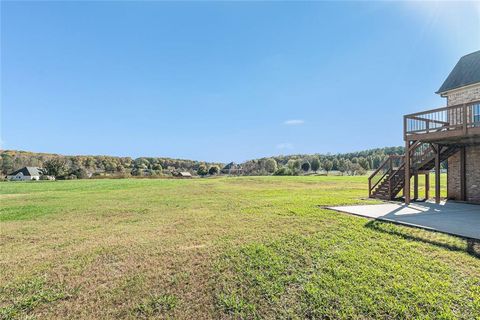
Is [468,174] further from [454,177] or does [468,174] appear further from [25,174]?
[25,174]

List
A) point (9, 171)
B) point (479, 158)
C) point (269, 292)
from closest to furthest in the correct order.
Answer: point (269, 292), point (479, 158), point (9, 171)

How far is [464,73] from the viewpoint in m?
11.9

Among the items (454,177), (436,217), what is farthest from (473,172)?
(436,217)

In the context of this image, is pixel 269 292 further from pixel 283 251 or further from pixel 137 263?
pixel 137 263

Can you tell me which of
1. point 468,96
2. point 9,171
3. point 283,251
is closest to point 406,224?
point 283,251

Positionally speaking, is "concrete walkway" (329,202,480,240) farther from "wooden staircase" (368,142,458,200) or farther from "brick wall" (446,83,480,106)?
"brick wall" (446,83,480,106)

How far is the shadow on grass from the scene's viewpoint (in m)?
4.99

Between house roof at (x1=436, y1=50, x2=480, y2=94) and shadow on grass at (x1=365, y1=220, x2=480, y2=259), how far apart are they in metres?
9.29

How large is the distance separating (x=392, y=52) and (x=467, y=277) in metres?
15.3

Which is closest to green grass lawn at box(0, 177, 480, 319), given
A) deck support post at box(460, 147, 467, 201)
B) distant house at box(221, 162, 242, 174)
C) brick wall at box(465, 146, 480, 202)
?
brick wall at box(465, 146, 480, 202)

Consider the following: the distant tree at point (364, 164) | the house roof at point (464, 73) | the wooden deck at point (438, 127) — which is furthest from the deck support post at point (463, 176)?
the distant tree at point (364, 164)

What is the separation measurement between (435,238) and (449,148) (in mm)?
8092

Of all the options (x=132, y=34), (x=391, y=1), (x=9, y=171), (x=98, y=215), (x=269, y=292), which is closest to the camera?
(x=269, y=292)

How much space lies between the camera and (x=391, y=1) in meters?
12.0
